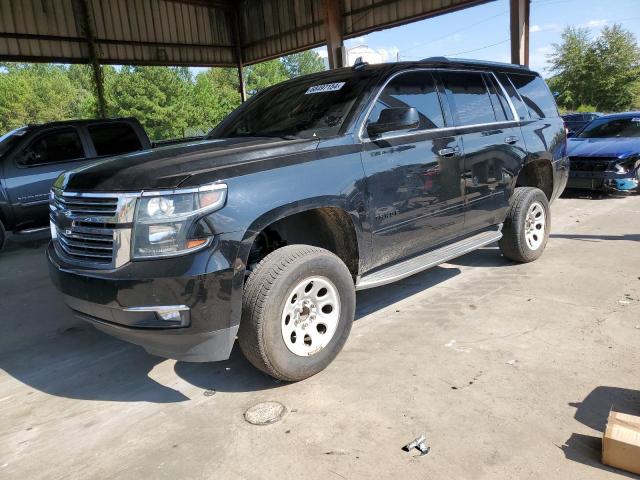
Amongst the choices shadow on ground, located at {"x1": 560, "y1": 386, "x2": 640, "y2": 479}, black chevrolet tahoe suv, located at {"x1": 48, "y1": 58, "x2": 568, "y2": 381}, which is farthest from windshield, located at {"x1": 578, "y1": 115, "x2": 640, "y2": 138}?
shadow on ground, located at {"x1": 560, "y1": 386, "x2": 640, "y2": 479}

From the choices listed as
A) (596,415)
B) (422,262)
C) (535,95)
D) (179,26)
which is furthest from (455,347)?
(179,26)

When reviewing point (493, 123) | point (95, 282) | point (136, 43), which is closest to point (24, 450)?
point (95, 282)

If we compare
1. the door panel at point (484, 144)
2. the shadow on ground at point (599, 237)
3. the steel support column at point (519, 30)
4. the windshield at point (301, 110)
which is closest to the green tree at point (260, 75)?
the steel support column at point (519, 30)

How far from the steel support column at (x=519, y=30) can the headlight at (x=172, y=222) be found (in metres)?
11.1

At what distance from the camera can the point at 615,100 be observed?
136 ft

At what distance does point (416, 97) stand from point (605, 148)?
7044 millimetres

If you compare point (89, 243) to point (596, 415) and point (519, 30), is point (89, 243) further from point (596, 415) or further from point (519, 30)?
point (519, 30)

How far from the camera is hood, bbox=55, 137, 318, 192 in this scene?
107 inches

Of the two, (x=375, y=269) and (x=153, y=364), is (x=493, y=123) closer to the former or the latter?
(x=375, y=269)

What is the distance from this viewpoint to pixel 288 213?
3.00m

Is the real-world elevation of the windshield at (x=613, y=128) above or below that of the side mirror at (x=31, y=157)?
below

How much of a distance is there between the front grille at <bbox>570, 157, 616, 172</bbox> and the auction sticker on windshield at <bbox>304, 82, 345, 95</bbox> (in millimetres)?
7203

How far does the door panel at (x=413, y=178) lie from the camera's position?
3549 millimetres

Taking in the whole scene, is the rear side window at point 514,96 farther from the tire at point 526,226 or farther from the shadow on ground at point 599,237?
the shadow on ground at point 599,237
